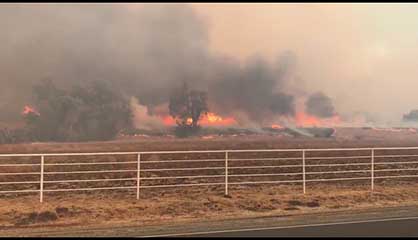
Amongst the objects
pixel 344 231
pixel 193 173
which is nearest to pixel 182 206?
pixel 344 231

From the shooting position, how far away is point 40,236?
8.14 meters

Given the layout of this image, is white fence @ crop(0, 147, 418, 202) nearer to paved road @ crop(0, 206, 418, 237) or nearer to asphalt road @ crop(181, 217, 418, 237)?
paved road @ crop(0, 206, 418, 237)

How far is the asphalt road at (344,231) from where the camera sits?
309 inches

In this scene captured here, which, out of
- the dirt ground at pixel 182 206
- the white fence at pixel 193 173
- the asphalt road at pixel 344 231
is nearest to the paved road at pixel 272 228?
the asphalt road at pixel 344 231

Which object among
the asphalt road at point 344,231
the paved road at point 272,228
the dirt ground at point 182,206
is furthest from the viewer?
the dirt ground at point 182,206

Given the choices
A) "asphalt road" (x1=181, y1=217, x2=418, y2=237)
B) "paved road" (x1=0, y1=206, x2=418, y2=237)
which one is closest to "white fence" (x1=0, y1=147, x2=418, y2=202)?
"paved road" (x1=0, y1=206, x2=418, y2=237)

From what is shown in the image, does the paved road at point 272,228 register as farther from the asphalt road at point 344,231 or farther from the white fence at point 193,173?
the white fence at point 193,173

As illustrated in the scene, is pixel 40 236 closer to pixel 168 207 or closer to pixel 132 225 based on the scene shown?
pixel 132 225

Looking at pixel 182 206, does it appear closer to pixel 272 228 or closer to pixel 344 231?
pixel 272 228

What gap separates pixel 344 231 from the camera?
818 cm

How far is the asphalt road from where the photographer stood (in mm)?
7838

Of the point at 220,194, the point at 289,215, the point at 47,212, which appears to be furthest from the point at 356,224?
the point at 47,212

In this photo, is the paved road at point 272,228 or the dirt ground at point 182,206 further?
the dirt ground at point 182,206

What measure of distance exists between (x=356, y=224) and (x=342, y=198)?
493cm
